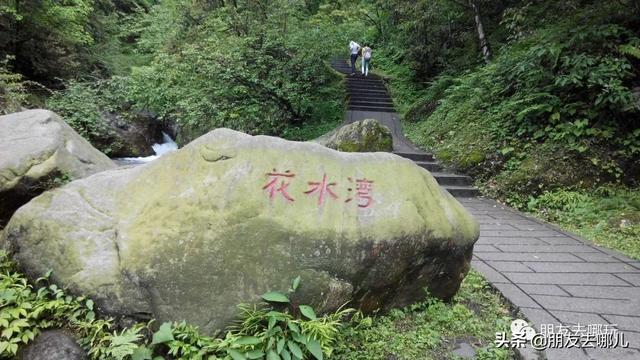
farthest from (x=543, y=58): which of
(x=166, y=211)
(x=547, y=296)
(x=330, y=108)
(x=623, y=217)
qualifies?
(x=166, y=211)

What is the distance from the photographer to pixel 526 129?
8.27 metres

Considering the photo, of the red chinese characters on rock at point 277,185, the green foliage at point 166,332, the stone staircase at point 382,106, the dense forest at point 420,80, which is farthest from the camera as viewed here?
the stone staircase at point 382,106

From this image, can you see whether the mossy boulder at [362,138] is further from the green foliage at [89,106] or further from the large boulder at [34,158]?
the green foliage at [89,106]

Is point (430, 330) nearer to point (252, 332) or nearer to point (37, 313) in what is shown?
point (252, 332)

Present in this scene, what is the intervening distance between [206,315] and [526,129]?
300 inches

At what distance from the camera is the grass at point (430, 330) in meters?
3.23

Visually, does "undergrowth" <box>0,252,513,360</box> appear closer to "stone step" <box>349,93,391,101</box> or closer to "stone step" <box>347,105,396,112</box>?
"stone step" <box>347,105,396,112</box>

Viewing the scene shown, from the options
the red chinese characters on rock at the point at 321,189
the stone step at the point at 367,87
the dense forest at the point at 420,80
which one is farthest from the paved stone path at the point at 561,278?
the stone step at the point at 367,87

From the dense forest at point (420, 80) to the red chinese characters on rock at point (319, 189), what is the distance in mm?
4923

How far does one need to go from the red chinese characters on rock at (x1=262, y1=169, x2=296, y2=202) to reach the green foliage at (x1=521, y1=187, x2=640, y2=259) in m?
4.76

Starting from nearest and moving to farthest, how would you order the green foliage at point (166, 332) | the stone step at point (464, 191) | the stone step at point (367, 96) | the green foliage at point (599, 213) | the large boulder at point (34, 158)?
the green foliage at point (166, 332), the large boulder at point (34, 158), the green foliage at point (599, 213), the stone step at point (464, 191), the stone step at point (367, 96)

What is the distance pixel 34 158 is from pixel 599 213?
26.7ft

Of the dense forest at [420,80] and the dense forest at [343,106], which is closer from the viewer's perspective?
the dense forest at [343,106]

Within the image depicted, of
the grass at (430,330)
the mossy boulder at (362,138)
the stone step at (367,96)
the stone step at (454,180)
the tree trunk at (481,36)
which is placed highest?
the tree trunk at (481,36)
